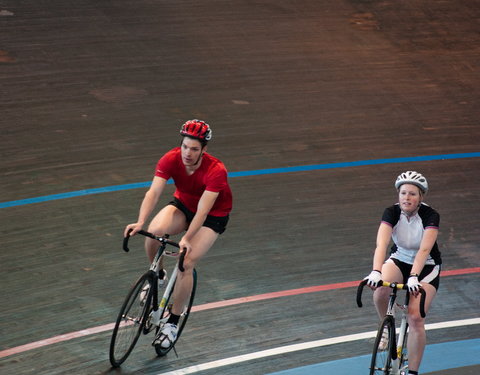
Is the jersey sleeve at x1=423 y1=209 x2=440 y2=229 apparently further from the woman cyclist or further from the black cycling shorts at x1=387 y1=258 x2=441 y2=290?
the black cycling shorts at x1=387 y1=258 x2=441 y2=290

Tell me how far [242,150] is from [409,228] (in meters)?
4.14

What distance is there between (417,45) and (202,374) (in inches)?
314

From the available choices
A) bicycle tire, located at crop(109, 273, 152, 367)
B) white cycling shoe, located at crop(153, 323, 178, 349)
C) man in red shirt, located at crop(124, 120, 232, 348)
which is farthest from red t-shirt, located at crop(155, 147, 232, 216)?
white cycling shoe, located at crop(153, 323, 178, 349)

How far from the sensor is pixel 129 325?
17.9 ft

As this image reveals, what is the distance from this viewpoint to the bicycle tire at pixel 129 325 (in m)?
5.31

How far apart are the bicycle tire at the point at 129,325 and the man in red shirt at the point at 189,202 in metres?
0.20

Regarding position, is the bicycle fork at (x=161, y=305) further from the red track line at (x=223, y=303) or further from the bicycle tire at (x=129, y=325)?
the red track line at (x=223, y=303)

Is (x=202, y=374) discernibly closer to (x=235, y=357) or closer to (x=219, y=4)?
(x=235, y=357)

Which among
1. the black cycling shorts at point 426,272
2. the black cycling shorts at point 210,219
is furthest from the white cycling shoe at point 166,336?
the black cycling shorts at point 426,272

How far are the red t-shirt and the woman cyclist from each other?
108 cm

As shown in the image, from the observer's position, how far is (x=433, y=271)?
17.0 ft

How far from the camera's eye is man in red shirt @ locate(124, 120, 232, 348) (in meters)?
5.38

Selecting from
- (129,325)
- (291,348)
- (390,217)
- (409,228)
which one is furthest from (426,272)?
(129,325)

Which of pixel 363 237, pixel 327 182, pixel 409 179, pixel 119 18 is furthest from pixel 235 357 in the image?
pixel 119 18
